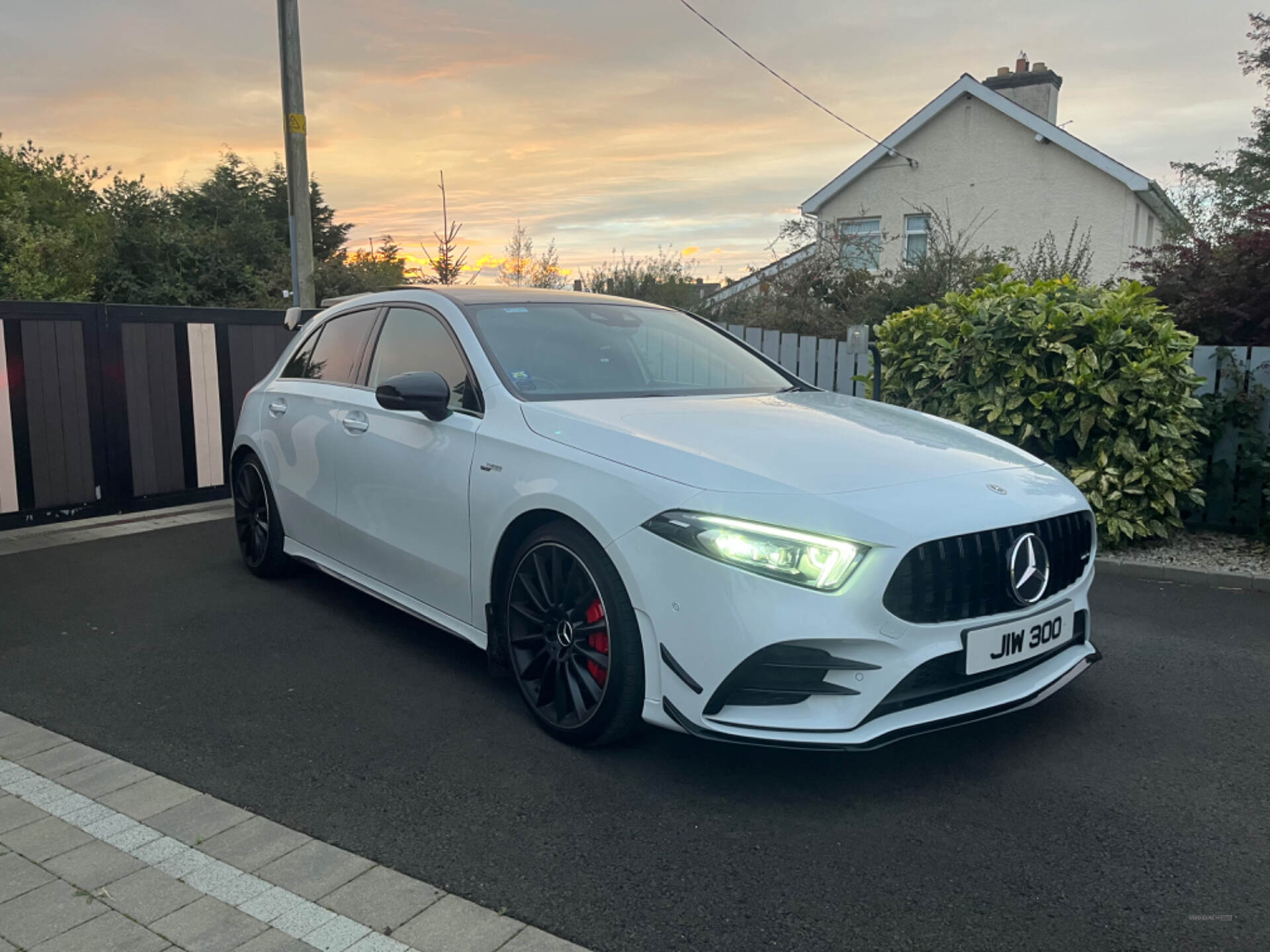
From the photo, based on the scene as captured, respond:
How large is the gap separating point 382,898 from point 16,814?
1.31 metres

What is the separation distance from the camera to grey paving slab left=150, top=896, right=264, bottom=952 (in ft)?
7.41

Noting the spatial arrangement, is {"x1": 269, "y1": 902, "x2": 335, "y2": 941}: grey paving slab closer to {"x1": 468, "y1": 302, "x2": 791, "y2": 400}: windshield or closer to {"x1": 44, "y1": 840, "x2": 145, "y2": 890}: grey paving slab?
{"x1": 44, "y1": 840, "x2": 145, "y2": 890}: grey paving slab

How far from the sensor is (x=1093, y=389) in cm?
627

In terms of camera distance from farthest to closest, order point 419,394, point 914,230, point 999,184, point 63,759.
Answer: point 914,230, point 999,184, point 419,394, point 63,759

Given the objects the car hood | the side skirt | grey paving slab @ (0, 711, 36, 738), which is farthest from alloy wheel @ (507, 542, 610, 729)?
grey paving slab @ (0, 711, 36, 738)

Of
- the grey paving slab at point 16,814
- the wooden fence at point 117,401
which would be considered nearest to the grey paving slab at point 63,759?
the grey paving slab at point 16,814

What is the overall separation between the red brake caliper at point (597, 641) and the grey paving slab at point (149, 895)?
4.28 feet

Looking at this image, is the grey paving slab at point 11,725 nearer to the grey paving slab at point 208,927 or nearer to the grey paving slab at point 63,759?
the grey paving slab at point 63,759

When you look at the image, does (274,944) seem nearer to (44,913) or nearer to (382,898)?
(382,898)

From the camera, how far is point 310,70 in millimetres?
10883

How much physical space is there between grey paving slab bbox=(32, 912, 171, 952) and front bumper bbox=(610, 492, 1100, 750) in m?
1.47

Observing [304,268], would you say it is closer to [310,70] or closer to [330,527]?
[310,70]

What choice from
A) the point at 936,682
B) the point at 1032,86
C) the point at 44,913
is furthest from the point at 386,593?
the point at 1032,86

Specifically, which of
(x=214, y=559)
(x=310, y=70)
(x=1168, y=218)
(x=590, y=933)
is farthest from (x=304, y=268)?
(x=1168, y=218)
